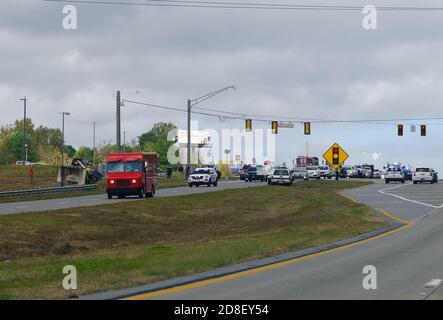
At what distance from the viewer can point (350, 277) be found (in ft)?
53.6

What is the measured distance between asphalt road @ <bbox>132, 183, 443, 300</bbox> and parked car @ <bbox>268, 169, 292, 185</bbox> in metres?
53.6

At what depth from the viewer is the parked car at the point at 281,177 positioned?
79188 mm

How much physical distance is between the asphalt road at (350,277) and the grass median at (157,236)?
1.50 m

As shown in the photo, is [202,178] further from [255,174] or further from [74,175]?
[255,174]

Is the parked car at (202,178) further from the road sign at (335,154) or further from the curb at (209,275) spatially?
the curb at (209,275)

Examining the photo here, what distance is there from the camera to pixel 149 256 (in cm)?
2072

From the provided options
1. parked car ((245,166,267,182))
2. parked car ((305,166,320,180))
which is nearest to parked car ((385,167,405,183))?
parked car ((245,166,267,182))

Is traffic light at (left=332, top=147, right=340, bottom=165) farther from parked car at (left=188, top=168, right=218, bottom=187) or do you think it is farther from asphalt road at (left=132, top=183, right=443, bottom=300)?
parked car at (left=188, top=168, right=218, bottom=187)

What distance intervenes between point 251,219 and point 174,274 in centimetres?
2727

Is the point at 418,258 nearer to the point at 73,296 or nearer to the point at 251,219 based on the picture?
the point at 73,296

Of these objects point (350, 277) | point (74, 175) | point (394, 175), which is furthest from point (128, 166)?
point (394, 175)

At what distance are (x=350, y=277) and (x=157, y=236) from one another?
59.4 feet

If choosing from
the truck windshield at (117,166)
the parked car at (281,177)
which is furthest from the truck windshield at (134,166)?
the parked car at (281,177)
